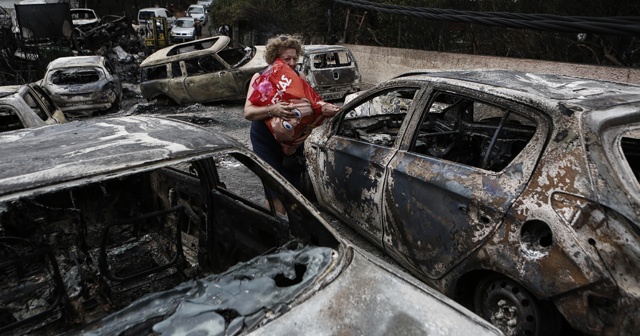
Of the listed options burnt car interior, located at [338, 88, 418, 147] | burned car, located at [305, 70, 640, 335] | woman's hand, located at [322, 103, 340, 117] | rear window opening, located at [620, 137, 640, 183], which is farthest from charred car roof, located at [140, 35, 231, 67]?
rear window opening, located at [620, 137, 640, 183]

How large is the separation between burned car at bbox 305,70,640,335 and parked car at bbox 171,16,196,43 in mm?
21388

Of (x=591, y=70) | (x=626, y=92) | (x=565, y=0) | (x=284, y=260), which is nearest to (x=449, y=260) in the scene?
(x=284, y=260)

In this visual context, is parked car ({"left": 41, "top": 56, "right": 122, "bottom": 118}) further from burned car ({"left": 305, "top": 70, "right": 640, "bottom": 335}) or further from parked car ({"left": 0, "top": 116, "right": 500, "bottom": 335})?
burned car ({"left": 305, "top": 70, "right": 640, "bottom": 335})

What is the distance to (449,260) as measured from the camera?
2568mm

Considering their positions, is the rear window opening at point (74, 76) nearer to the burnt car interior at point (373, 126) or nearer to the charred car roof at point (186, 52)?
the charred car roof at point (186, 52)

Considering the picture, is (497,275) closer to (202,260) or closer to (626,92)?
(626,92)

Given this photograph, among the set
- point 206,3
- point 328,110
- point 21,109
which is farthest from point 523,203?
point 206,3

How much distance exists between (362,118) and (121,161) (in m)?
2.83

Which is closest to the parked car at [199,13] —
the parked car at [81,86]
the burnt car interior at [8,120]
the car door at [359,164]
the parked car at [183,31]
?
the parked car at [183,31]

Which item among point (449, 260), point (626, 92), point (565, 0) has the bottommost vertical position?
point (449, 260)

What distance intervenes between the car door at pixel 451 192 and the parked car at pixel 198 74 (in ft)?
25.9

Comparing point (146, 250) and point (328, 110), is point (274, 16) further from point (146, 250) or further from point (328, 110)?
point (146, 250)

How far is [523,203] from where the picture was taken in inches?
85.8

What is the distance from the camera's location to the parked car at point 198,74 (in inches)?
Result: 409
